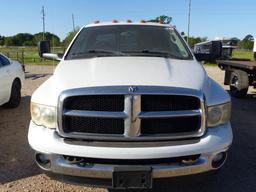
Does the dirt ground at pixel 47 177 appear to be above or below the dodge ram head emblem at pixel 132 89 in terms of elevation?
below

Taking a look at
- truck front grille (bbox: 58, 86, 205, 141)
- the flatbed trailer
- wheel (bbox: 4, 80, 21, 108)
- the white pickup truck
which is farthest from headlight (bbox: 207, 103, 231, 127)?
the flatbed trailer

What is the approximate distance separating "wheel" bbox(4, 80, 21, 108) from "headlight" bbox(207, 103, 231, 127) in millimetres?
5463

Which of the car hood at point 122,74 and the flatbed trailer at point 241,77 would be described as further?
the flatbed trailer at point 241,77

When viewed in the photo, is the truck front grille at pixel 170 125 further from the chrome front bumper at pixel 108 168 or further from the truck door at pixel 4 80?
the truck door at pixel 4 80

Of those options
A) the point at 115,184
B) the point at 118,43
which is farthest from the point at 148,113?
the point at 118,43

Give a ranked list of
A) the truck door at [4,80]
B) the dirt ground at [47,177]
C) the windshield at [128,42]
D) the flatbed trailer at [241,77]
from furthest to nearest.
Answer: the flatbed trailer at [241,77] → the truck door at [4,80] → the windshield at [128,42] → the dirt ground at [47,177]

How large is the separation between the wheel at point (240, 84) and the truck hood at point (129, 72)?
230 inches

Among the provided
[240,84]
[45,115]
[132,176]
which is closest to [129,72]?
[45,115]

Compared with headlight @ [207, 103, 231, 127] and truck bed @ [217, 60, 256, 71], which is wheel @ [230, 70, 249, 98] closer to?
truck bed @ [217, 60, 256, 71]

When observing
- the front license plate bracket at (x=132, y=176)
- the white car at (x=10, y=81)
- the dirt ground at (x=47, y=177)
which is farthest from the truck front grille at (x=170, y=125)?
the white car at (x=10, y=81)

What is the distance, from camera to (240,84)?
951 centimetres

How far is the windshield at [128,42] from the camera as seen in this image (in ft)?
14.5

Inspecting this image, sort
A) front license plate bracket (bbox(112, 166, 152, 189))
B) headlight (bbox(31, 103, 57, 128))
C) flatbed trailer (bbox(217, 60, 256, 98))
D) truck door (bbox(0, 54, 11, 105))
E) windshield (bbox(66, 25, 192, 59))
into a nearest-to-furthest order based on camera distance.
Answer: front license plate bracket (bbox(112, 166, 152, 189)) < headlight (bbox(31, 103, 57, 128)) < windshield (bbox(66, 25, 192, 59)) < truck door (bbox(0, 54, 11, 105)) < flatbed trailer (bbox(217, 60, 256, 98))

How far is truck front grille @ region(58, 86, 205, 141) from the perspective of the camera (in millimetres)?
2973
